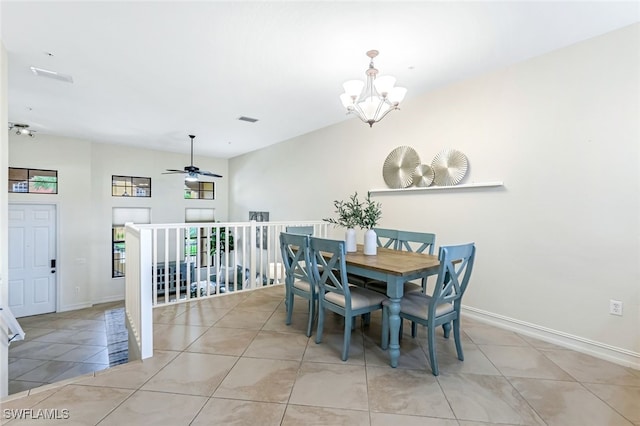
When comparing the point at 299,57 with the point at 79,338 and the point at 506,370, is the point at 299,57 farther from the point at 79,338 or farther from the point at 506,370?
the point at 79,338

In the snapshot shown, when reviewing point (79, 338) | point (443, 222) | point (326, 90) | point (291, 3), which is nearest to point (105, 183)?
point (79, 338)

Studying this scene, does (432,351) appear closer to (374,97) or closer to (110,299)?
Result: (374,97)

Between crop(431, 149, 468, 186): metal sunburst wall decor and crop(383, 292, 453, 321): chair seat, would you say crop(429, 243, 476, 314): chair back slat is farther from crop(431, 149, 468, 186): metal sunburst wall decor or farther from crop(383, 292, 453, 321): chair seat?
crop(431, 149, 468, 186): metal sunburst wall decor

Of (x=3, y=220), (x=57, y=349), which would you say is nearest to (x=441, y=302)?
(x=3, y=220)

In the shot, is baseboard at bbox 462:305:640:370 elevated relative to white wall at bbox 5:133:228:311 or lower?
lower

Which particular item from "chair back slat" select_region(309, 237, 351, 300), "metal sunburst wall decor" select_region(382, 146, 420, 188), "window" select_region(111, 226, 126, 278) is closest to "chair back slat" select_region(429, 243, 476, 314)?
"chair back slat" select_region(309, 237, 351, 300)

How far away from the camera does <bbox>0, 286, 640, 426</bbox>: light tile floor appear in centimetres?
174

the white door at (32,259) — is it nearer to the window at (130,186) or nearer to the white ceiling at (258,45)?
the window at (130,186)

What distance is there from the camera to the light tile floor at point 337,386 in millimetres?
1742

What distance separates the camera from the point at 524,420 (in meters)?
1.72

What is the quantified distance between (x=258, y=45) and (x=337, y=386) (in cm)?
293

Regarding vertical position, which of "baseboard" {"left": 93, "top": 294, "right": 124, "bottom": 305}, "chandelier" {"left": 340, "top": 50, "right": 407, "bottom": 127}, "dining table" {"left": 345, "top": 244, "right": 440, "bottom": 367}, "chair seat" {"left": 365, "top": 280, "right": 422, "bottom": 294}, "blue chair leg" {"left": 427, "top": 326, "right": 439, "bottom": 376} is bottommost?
"baseboard" {"left": 93, "top": 294, "right": 124, "bottom": 305}

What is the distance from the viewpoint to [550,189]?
110 inches

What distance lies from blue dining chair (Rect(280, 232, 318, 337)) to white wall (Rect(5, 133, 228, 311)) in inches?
236
